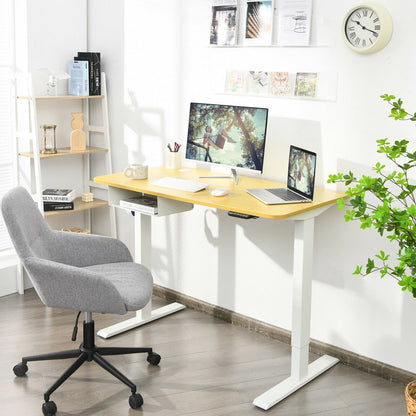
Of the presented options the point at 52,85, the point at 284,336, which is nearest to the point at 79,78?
the point at 52,85

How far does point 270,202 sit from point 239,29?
1089 mm

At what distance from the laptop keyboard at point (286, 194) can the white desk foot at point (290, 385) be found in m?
0.84

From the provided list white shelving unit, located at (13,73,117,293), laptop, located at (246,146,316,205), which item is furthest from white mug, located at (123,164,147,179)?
white shelving unit, located at (13,73,117,293)

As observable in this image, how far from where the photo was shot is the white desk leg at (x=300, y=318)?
2.83 metres

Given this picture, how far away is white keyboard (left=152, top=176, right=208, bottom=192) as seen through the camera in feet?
10.2

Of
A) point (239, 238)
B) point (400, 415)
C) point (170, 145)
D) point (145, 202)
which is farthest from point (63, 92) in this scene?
point (400, 415)

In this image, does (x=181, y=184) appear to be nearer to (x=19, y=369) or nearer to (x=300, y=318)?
(x=300, y=318)

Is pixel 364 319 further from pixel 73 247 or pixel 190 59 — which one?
pixel 190 59

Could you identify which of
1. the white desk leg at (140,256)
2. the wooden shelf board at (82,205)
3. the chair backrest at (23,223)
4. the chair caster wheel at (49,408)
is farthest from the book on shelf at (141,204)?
the chair caster wheel at (49,408)

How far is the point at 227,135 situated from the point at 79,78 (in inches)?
49.3

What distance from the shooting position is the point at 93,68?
403 cm

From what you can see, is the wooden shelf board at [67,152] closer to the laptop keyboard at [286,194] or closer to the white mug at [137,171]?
the white mug at [137,171]

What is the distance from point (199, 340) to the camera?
3.43 m

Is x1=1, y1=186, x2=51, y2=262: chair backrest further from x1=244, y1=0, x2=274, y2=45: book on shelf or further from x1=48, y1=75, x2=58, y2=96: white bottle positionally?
x1=244, y1=0, x2=274, y2=45: book on shelf
